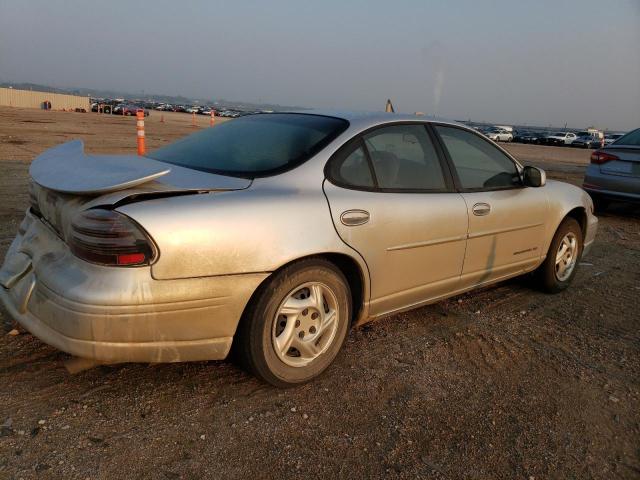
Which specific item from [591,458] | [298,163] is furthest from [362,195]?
[591,458]

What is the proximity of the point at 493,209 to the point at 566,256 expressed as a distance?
1.36 metres

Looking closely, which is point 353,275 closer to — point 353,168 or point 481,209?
point 353,168

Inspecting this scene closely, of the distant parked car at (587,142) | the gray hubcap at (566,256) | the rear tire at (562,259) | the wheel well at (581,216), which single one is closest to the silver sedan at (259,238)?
the rear tire at (562,259)

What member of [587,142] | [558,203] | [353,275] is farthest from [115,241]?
[587,142]

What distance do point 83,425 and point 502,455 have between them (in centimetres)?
187

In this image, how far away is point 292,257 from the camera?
98.4 inches

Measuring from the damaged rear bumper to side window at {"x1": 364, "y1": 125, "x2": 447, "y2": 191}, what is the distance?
1084mm

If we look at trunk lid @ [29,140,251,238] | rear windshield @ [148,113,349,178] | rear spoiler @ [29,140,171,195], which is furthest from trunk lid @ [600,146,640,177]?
rear spoiler @ [29,140,171,195]

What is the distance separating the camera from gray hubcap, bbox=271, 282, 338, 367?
2.62 metres

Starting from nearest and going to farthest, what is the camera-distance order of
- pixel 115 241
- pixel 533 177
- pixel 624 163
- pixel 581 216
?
1. pixel 115 241
2. pixel 533 177
3. pixel 581 216
4. pixel 624 163

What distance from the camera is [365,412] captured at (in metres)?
2.58

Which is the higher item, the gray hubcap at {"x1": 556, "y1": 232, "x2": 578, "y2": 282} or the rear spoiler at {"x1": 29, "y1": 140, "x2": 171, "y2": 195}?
the rear spoiler at {"x1": 29, "y1": 140, "x2": 171, "y2": 195}

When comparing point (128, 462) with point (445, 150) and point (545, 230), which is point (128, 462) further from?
point (545, 230)

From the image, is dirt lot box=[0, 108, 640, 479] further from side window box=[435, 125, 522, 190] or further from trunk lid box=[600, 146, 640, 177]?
trunk lid box=[600, 146, 640, 177]
